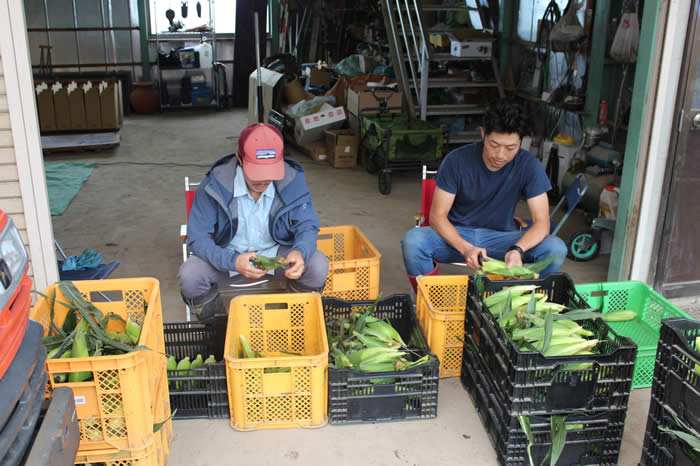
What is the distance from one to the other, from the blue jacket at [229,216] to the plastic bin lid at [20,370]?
1.36 metres

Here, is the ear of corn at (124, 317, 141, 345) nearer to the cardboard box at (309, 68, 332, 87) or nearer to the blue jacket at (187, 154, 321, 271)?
the blue jacket at (187, 154, 321, 271)

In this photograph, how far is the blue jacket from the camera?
3070 mm

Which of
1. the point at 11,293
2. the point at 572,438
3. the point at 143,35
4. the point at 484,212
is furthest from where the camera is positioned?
the point at 143,35

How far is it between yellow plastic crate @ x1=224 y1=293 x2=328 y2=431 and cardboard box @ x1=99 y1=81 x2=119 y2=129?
24.4 ft

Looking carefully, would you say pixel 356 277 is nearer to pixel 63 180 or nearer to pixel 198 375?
pixel 198 375

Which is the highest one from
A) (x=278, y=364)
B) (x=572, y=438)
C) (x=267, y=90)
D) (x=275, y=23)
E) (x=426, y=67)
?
(x=275, y=23)

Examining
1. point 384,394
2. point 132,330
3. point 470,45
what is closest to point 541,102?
point 470,45

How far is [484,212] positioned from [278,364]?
176 centimetres

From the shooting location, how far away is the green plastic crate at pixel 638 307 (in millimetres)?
3027

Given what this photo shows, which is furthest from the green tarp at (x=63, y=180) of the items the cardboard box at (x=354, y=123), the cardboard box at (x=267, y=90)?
the cardboard box at (x=354, y=123)

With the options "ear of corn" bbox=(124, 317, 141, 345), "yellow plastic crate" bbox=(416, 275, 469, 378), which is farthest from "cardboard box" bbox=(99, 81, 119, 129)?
"ear of corn" bbox=(124, 317, 141, 345)

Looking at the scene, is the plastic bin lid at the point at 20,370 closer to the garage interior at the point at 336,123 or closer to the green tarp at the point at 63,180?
the garage interior at the point at 336,123

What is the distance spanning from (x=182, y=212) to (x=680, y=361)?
4912 millimetres

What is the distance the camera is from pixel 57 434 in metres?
1.56
